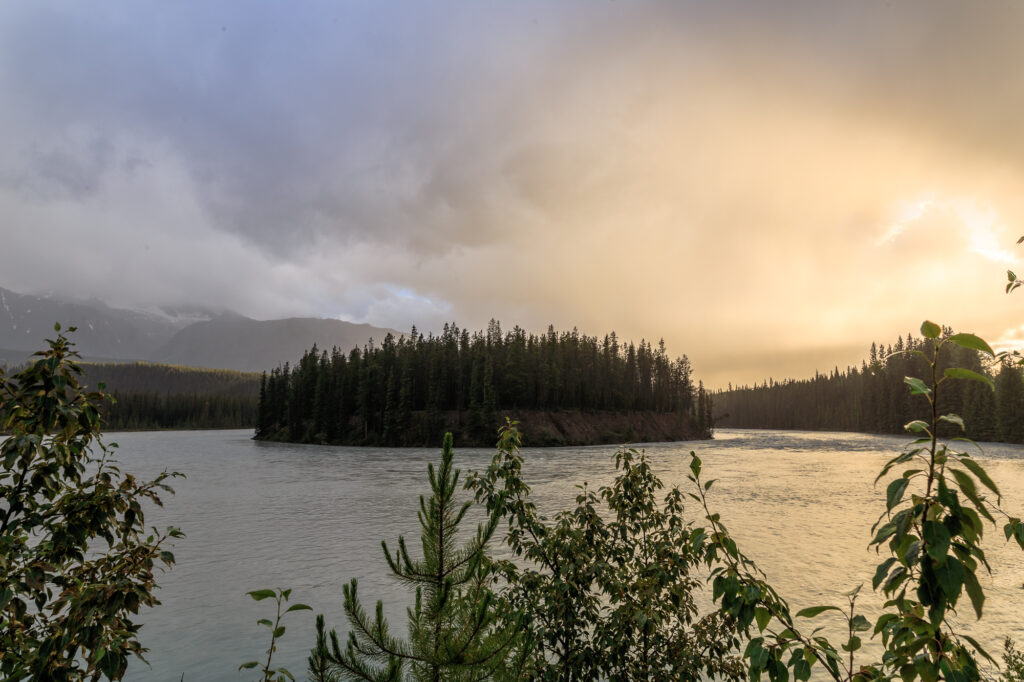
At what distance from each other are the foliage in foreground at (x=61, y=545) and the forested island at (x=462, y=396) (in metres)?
88.9

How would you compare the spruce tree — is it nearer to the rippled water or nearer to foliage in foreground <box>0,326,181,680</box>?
foliage in foreground <box>0,326,181,680</box>

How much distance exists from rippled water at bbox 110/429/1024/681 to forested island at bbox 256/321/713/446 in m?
53.1

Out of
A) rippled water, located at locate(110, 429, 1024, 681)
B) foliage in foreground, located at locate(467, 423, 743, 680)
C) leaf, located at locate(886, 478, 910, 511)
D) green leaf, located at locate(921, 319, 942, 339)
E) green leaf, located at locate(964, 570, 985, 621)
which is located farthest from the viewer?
rippled water, located at locate(110, 429, 1024, 681)

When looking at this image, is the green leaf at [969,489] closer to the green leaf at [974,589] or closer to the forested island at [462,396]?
the green leaf at [974,589]

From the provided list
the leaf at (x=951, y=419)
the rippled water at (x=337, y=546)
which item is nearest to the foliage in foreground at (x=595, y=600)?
the leaf at (x=951, y=419)

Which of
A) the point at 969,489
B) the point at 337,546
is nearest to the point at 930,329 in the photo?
the point at 969,489

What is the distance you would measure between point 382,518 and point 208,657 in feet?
49.8

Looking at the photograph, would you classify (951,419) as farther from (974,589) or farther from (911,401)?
(911,401)

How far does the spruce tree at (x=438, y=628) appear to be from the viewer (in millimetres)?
4188

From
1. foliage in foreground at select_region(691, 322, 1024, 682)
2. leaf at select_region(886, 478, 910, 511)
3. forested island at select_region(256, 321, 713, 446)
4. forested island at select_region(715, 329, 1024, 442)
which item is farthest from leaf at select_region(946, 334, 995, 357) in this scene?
forested island at select_region(256, 321, 713, 446)

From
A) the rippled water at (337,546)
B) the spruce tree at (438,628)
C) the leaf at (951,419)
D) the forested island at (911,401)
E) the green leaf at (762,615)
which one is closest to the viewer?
the leaf at (951,419)

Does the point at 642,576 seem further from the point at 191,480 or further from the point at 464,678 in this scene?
the point at 191,480

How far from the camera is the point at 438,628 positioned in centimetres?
428

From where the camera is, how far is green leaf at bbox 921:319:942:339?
95.9 inches
